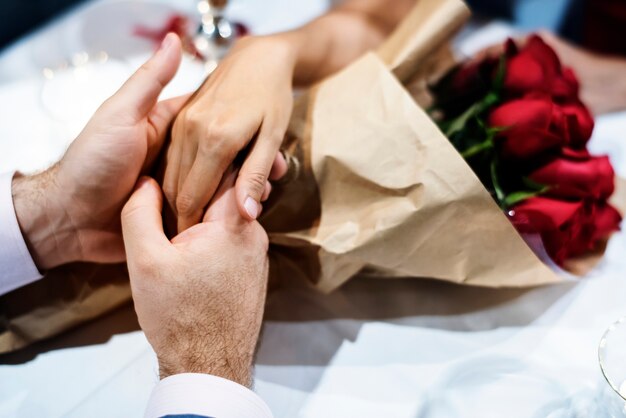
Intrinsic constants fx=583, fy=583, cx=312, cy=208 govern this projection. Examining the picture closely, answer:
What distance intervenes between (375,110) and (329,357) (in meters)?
0.24

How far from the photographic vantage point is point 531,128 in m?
0.55

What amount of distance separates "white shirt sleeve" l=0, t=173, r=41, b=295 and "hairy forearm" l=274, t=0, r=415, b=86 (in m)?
0.32

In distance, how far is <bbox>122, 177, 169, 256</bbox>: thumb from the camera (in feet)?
1.56

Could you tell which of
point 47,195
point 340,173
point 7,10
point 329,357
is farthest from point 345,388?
point 7,10

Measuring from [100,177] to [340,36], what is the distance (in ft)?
1.26

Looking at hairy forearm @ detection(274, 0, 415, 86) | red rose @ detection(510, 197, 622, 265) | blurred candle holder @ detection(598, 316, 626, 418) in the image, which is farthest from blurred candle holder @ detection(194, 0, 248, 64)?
blurred candle holder @ detection(598, 316, 626, 418)

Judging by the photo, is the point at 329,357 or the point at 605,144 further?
the point at 605,144

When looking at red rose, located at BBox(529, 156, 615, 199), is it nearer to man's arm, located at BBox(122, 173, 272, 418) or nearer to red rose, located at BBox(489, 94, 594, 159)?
red rose, located at BBox(489, 94, 594, 159)

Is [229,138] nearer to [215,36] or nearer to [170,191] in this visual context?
[170,191]

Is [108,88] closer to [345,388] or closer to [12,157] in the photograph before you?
[12,157]

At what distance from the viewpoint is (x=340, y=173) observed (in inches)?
21.3

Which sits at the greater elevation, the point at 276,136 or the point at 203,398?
the point at 276,136

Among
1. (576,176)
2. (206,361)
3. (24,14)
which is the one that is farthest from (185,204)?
(24,14)

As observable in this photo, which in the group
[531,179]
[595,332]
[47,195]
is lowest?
[595,332]
